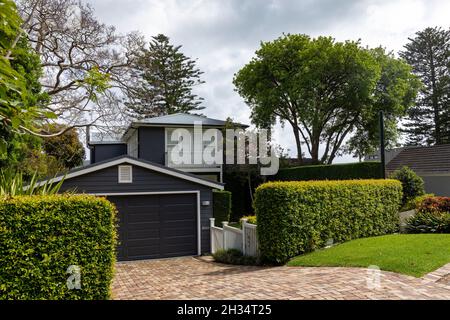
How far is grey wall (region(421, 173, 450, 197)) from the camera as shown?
23219mm

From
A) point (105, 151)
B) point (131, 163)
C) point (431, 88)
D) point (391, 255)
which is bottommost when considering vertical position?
point (391, 255)

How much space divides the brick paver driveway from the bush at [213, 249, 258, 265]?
0.80m

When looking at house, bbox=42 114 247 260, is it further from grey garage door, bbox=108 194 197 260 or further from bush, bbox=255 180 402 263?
bush, bbox=255 180 402 263

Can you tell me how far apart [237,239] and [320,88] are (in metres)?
18.9

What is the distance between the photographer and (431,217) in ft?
39.1

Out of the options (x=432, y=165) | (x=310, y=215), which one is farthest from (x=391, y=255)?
(x=432, y=165)

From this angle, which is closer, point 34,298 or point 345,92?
point 34,298

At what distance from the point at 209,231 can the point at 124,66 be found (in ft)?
38.3

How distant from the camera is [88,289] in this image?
17.2ft

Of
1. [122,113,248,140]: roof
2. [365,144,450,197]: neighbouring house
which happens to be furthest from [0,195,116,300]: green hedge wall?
[365,144,450,197]: neighbouring house

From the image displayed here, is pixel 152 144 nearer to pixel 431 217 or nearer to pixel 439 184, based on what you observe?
pixel 431 217

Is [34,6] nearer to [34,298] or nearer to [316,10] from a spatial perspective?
[316,10]

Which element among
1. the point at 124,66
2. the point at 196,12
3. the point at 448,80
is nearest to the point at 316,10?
the point at 196,12

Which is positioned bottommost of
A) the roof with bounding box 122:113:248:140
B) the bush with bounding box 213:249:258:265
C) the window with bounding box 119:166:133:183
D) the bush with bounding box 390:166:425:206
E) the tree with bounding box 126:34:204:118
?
the bush with bounding box 213:249:258:265
